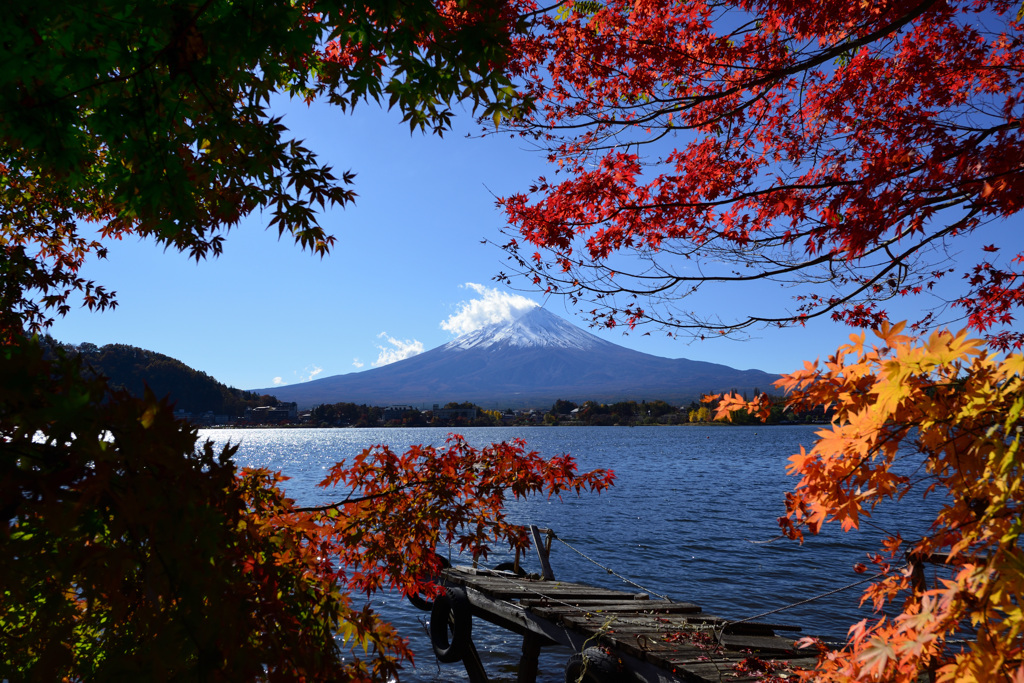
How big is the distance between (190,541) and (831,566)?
21.6m

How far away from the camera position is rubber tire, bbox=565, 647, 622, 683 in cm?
596

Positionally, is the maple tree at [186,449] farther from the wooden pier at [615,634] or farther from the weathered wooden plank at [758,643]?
the weathered wooden plank at [758,643]

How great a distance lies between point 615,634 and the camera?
20.7ft

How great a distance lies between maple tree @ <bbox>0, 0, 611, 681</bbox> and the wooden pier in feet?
7.01

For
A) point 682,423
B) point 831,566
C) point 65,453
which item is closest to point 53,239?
→ point 65,453

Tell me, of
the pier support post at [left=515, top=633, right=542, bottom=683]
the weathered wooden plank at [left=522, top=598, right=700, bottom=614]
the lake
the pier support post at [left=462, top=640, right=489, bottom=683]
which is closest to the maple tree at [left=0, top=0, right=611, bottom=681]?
the lake

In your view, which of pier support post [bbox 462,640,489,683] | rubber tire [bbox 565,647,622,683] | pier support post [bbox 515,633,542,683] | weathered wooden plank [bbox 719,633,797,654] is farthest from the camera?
pier support post [bbox 462,640,489,683]

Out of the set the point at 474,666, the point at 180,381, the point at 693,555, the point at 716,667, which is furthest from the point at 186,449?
the point at 180,381

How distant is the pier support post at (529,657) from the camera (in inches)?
328

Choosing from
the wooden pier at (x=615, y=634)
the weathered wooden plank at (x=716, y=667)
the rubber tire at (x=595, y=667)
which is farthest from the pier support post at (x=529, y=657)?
the weathered wooden plank at (x=716, y=667)

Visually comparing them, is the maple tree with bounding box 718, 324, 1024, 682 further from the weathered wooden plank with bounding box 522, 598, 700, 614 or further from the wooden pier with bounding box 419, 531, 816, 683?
the weathered wooden plank with bounding box 522, 598, 700, 614

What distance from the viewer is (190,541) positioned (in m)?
1.63

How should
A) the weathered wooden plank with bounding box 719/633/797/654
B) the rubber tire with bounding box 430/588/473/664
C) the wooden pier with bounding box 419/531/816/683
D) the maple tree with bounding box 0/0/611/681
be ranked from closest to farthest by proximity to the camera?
1. the maple tree with bounding box 0/0/611/681
2. the wooden pier with bounding box 419/531/816/683
3. the weathered wooden plank with bounding box 719/633/797/654
4. the rubber tire with bounding box 430/588/473/664

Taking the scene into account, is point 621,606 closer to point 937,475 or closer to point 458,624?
point 458,624
